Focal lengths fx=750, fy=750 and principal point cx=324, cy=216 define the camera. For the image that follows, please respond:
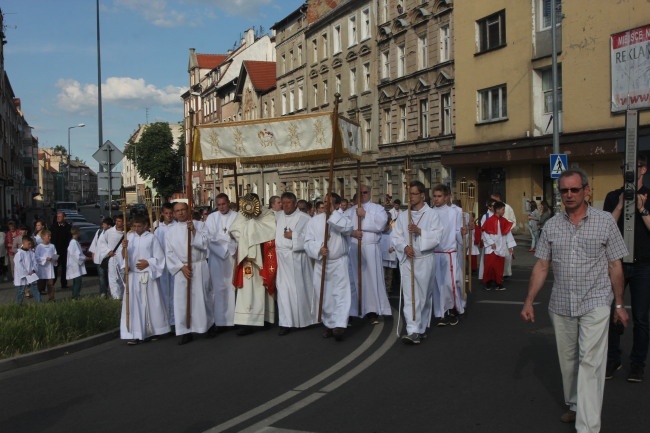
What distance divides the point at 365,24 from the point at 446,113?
1084 centimetres

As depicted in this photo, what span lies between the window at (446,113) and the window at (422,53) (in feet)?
7.75

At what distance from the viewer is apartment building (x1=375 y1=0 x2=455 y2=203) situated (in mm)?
33906

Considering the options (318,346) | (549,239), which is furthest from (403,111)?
(549,239)

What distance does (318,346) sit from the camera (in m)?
9.34

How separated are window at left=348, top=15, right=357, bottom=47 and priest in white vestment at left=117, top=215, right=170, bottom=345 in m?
35.3

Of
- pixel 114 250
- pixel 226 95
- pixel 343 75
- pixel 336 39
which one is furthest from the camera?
pixel 226 95

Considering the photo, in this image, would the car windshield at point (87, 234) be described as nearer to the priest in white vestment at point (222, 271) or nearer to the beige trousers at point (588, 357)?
the priest in white vestment at point (222, 271)

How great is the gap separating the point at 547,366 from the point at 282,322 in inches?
156

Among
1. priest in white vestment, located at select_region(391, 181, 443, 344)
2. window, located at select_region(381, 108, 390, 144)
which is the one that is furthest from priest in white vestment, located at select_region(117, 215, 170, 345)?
window, located at select_region(381, 108, 390, 144)

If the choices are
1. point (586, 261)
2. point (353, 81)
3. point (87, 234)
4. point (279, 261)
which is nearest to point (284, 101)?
point (353, 81)

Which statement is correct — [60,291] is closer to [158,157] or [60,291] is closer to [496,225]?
[496,225]

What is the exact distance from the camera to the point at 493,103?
3062 cm

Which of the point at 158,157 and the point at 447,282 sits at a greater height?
the point at 158,157

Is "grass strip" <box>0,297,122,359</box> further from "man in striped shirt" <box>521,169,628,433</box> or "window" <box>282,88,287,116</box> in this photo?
"window" <box>282,88,287,116</box>
